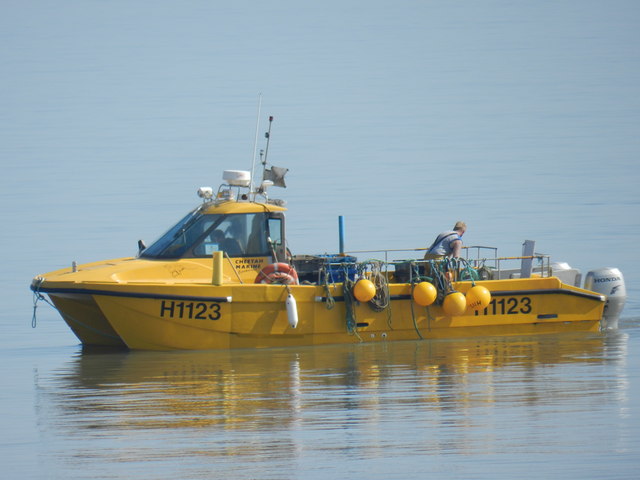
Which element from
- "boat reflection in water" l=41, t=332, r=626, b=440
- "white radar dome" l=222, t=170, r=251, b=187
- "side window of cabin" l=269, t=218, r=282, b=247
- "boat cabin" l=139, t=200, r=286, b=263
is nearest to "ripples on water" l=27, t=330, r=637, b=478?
"boat reflection in water" l=41, t=332, r=626, b=440

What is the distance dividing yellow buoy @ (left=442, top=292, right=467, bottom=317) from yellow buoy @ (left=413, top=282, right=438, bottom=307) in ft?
0.75

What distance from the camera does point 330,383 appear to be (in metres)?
12.6

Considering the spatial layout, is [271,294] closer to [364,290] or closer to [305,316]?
[305,316]

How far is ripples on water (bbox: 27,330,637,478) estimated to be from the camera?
9359 mm

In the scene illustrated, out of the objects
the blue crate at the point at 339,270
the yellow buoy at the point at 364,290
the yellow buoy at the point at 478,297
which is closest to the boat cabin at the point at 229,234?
the blue crate at the point at 339,270

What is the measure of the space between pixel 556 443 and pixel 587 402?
1622 millimetres

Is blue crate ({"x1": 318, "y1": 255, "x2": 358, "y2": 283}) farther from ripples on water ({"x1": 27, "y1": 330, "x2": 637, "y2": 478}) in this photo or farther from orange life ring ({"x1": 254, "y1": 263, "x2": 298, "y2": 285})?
ripples on water ({"x1": 27, "y1": 330, "x2": 637, "y2": 478})

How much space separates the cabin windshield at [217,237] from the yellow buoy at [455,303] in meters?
2.27

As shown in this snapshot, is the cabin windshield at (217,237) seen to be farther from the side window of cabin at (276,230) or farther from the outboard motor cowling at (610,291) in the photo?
the outboard motor cowling at (610,291)

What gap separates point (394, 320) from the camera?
15234 mm

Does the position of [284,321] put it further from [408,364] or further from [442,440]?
[442,440]

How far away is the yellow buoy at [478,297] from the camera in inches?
599

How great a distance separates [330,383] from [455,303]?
2.99 m

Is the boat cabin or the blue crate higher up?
the boat cabin
